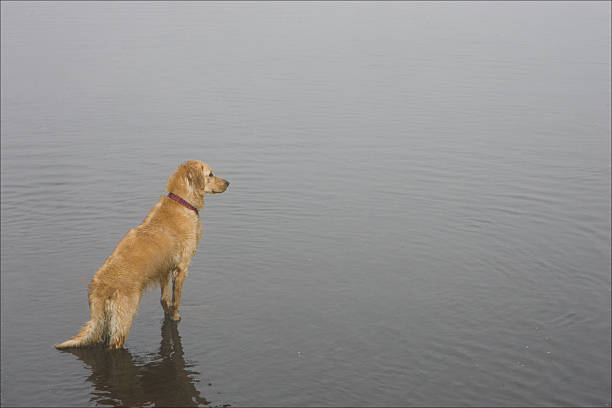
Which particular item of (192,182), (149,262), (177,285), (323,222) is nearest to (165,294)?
(177,285)

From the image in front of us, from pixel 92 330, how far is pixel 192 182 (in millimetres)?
2033

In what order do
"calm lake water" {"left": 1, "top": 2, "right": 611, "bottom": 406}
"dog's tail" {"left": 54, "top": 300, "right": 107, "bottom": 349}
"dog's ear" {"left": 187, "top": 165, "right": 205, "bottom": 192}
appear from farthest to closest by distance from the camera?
1. "dog's ear" {"left": 187, "top": 165, "right": 205, "bottom": 192}
2. "calm lake water" {"left": 1, "top": 2, "right": 611, "bottom": 406}
3. "dog's tail" {"left": 54, "top": 300, "right": 107, "bottom": 349}

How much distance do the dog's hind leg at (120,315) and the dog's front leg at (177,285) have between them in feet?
3.09

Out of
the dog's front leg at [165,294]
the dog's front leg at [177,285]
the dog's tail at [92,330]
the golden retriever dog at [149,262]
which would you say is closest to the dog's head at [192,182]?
the golden retriever dog at [149,262]

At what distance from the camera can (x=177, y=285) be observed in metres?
8.59

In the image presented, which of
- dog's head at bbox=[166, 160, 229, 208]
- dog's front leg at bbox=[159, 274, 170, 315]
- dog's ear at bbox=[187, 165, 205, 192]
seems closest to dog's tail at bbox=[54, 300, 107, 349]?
dog's front leg at bbox=[159, 274, 170, 315]

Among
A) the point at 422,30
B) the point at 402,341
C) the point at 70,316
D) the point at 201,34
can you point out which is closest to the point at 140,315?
the point at 70,316

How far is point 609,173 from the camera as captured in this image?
15.2 m

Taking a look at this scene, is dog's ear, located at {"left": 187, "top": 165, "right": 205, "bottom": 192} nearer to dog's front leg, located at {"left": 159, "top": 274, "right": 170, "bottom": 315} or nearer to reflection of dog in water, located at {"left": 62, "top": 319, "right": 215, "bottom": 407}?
dog's front leg, located at {"left": 159, "top": 274, "right": 170, "bottom": 315}

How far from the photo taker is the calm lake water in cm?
785

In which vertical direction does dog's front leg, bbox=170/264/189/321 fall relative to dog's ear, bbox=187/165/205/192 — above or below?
below

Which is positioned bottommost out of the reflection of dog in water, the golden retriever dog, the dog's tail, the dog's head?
the reflection of dog in water

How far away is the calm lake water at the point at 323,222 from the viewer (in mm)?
7852

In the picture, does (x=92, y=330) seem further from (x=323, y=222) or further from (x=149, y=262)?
(x=323, y=222)
